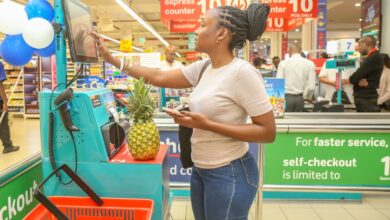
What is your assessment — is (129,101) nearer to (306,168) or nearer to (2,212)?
(2,212)

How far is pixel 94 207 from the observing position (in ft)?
5.47

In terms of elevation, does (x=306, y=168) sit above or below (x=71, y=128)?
below

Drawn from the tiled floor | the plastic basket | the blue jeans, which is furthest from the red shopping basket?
the tiled floor

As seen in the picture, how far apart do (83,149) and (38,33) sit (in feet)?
2.02

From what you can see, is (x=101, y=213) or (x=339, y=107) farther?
(x=339, y=107)

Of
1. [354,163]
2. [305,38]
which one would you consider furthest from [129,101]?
[305,38]

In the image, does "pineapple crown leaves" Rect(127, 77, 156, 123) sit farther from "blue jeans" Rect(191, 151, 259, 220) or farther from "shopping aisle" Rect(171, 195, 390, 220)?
"shopping aisle" Rect(171, 195, 390, 220)

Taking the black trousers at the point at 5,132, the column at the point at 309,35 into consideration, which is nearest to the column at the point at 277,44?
the column at the point at 309,35

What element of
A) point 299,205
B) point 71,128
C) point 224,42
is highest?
point 224,42

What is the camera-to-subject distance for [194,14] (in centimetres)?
627

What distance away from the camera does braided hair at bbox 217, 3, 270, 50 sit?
156 centimetres

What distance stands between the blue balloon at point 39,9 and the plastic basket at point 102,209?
922 mm

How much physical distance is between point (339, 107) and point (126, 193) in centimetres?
399

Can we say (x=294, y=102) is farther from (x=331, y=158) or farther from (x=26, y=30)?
(x=26, y=30)
